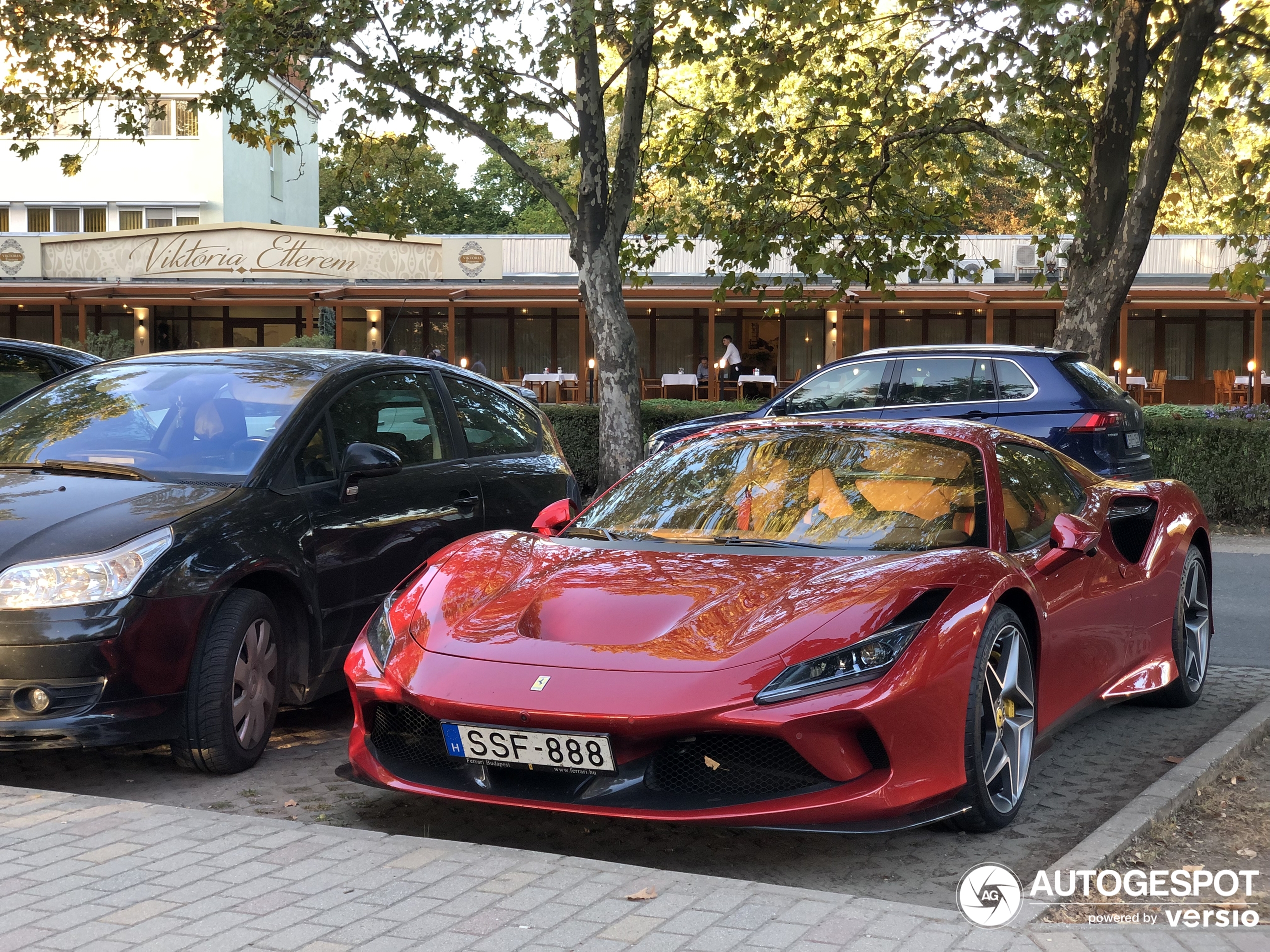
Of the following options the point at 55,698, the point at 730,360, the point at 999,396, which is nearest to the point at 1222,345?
the point at 730,360

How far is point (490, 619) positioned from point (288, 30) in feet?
37.3

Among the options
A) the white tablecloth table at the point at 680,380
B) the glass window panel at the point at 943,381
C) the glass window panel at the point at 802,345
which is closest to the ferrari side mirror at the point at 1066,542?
the glass window panel at the point at 943,381

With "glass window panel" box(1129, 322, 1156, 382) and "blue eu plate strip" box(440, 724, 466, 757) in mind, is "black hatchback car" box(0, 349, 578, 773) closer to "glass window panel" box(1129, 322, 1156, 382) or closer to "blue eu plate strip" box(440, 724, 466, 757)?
"blue eu plate strip" box(440, 724, 466, 757)

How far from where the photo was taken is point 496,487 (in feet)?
22.6

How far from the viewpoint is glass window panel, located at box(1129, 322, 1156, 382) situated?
35906 millimetres

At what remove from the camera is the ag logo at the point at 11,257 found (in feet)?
108

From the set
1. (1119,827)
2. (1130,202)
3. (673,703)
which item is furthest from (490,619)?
(1130,202)

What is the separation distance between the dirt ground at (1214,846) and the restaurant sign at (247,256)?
95.1ft

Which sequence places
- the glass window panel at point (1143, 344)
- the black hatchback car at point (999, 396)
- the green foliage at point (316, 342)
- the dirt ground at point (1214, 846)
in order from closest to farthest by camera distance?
the dirt ground at point (1214, 846) < the black hatchback car at point (999, 396) < the green foliage at point (316, 342) < the glass window panel at point (1143, 344)

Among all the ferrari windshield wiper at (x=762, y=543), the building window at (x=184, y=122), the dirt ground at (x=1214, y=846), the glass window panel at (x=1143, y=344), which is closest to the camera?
the dirt ground at (x=1214, y=846)

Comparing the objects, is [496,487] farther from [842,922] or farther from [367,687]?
[842,922]

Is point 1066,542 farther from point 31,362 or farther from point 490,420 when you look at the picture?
point 31,362

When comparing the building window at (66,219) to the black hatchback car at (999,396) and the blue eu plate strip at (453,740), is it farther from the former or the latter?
the blue eu plate strip at (453,740)

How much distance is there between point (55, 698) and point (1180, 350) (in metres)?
35.4
